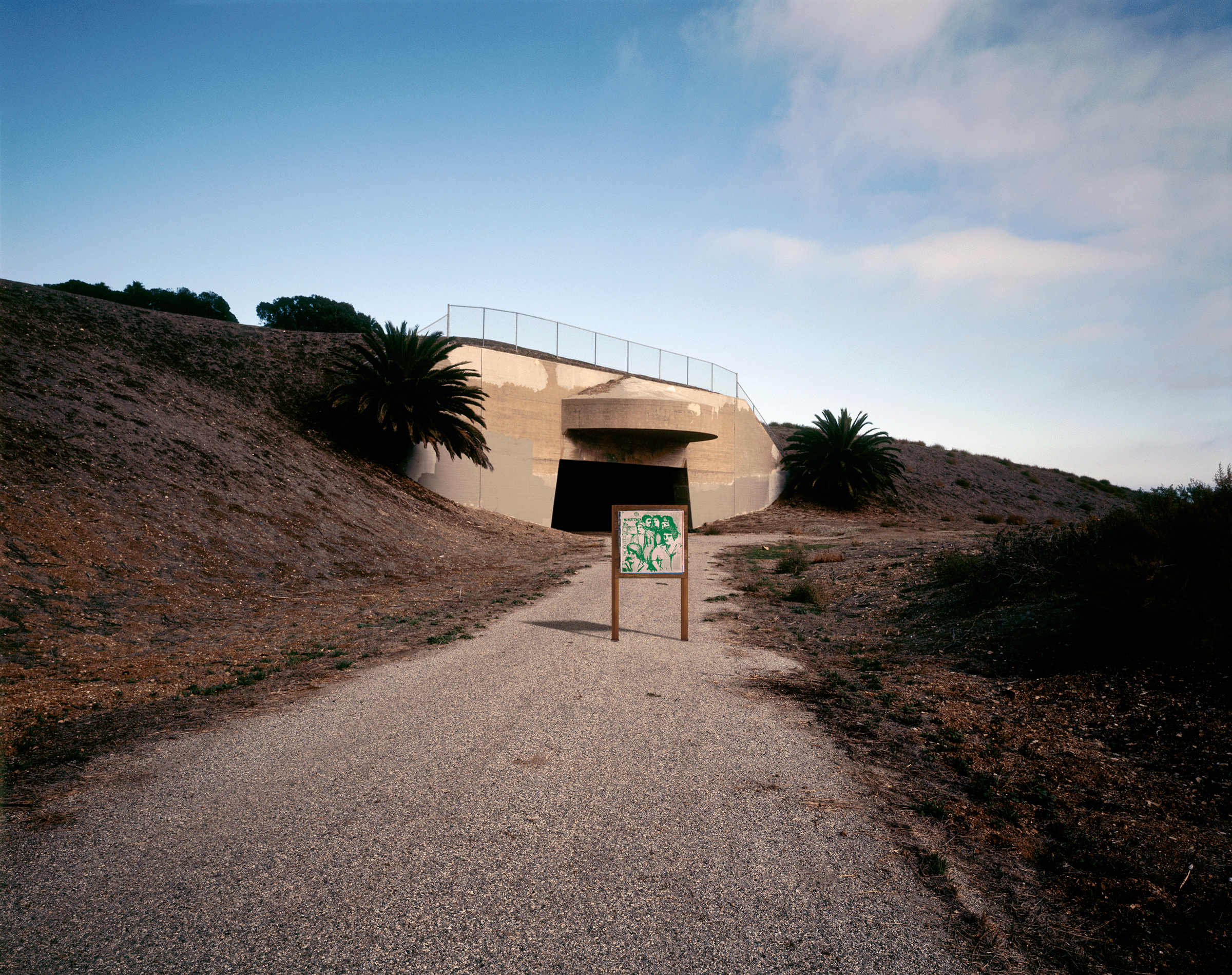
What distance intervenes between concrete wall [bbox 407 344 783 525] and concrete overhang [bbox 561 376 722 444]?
0.04 m

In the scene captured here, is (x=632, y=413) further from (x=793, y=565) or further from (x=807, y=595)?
(x=807, y=595)

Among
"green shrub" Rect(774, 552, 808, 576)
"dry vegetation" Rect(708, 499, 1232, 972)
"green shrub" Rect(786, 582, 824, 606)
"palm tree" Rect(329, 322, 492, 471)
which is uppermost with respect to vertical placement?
"palm tree" Rect(329, 322, 492, 471)

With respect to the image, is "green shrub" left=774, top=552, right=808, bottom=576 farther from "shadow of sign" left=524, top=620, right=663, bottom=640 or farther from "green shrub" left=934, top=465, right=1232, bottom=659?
"green shrub" left=934, top=465, right=1232, bottom=659

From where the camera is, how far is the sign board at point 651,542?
9.71 meters

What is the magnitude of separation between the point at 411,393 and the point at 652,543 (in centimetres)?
1535

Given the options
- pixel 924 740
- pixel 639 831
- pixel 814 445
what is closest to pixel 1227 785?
pixel 924 740

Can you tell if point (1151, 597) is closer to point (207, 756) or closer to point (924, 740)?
point (924, 740)

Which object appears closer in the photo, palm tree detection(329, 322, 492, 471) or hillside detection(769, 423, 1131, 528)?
palm tree detection(329, 322, 492, 471)

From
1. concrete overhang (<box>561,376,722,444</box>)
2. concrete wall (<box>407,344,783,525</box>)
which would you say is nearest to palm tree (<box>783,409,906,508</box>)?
concrete wall (<box>407,344,783,525</box>)

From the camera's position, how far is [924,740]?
5.87 meters

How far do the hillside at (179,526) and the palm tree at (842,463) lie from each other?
62.0 ft

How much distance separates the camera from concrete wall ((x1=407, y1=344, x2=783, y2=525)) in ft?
84.9

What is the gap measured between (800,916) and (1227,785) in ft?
12.6

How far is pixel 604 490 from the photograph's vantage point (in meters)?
38.3
